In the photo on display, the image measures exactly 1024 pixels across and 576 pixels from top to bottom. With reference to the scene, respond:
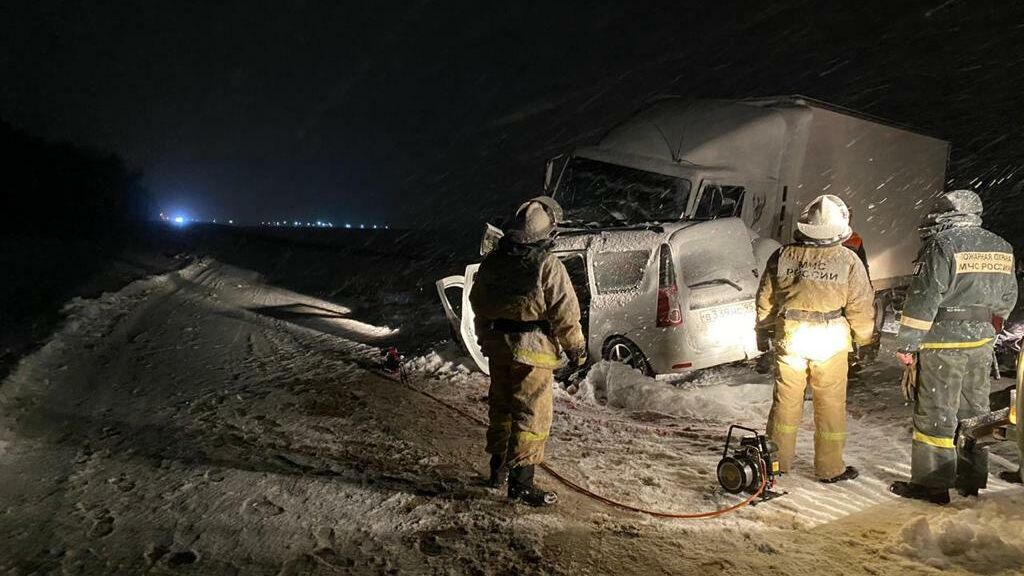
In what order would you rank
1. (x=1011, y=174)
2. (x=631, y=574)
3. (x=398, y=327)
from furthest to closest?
1. (x=1011, y=174)
2. (x=398, y=327)
3. (x=631, y=574)

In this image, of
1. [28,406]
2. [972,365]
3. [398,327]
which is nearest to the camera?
[972,365]

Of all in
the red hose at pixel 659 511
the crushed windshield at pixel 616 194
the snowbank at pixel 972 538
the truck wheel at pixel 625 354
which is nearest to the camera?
the snowbank at pixel 972 538

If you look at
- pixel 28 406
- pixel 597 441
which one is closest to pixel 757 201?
pixel 597 441

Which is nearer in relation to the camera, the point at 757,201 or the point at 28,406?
the point at 28,406

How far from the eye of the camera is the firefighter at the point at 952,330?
4094mm

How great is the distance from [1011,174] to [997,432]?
37.3 meters

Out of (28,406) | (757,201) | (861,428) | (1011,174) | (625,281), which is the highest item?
(1011,174)

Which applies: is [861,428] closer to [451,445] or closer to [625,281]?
[625,281]

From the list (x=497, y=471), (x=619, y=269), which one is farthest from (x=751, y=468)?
(x=619, y=269)

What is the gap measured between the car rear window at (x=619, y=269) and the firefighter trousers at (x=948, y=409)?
3171 millimetres

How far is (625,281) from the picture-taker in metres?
7.17

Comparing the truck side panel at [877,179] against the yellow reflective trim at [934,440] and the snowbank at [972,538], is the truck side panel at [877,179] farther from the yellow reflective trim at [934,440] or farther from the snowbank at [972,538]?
the snowbank at [972,538]

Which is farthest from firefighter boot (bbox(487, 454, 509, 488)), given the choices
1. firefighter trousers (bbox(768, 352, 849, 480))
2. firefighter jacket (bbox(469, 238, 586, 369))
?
firefighter trousers (bbox(768, 352, 849, 480))

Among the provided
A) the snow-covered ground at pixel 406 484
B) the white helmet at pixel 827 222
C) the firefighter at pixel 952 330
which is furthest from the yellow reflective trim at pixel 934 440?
the white helmet at pixel 827 222
